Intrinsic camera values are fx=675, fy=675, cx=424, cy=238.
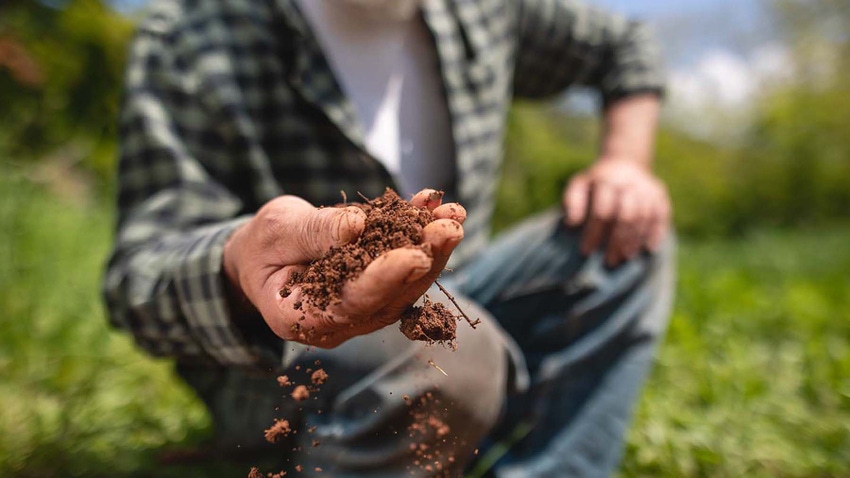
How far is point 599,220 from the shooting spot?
1528 mm

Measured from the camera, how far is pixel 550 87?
2100mm

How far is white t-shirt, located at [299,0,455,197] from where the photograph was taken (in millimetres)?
1442

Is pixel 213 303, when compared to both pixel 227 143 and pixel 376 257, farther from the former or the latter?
pixel 227 143

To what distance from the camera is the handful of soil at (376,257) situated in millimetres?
721

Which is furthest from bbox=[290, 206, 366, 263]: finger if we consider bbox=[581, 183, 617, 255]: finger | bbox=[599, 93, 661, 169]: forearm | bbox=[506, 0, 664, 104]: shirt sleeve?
bbox=[506, 0, 664, 104]: shirt sleeve

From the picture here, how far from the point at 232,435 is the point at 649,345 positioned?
3.15 ft

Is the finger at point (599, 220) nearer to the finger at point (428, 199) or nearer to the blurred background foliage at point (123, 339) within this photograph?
the blurred background foliage at point (123, 339)

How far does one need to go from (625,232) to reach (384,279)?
96cm

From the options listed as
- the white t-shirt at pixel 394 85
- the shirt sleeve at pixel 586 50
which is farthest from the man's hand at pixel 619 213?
the shirt sleeve at pixel 586 50

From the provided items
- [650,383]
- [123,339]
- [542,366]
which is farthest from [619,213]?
[123,339]

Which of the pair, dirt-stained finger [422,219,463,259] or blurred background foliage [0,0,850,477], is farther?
blurred background foliage [0,0,850,477]

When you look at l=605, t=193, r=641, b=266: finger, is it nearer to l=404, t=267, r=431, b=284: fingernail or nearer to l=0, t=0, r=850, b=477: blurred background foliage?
l=0, t=0, r=850, b=477: blurred background foliage

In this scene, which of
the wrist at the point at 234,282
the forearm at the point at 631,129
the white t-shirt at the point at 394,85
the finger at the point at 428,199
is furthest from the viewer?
the forearm at the point at 631,129

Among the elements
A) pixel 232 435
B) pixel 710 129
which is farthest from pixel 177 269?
pixel 710 129
